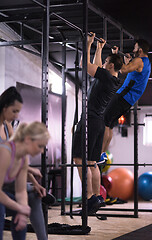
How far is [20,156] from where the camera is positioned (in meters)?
2.65

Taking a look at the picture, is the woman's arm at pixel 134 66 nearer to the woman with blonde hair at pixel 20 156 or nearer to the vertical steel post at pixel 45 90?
the vertical steel post at pixel 45 90

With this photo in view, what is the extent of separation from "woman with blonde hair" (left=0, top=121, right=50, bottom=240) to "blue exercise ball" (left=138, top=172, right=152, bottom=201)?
21.3 ft

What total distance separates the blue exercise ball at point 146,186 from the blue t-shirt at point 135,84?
3608mm

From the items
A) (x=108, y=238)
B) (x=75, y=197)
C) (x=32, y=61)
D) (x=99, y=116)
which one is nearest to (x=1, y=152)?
(x=108, y=238)

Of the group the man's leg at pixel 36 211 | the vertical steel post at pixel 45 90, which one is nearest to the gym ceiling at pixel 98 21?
the vertical steel post at pixel 45 90

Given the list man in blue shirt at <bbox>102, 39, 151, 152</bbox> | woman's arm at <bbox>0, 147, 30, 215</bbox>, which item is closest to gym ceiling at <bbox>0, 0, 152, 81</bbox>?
man in blue shirt at <bbox>102, 39, 151, 152</bbox>

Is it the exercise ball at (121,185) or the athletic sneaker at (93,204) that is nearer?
the athletic sneaker at (93,204)

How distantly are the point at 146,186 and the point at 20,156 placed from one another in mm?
6660

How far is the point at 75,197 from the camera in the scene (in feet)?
29.8

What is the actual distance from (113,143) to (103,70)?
5.42m

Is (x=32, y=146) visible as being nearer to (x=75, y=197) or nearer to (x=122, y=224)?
(x=122, y=224)

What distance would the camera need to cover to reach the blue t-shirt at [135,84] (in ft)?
18.5

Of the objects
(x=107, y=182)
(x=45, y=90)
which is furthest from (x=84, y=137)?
(x=107, y=182)

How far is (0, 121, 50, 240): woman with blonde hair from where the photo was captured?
8.36 feet
